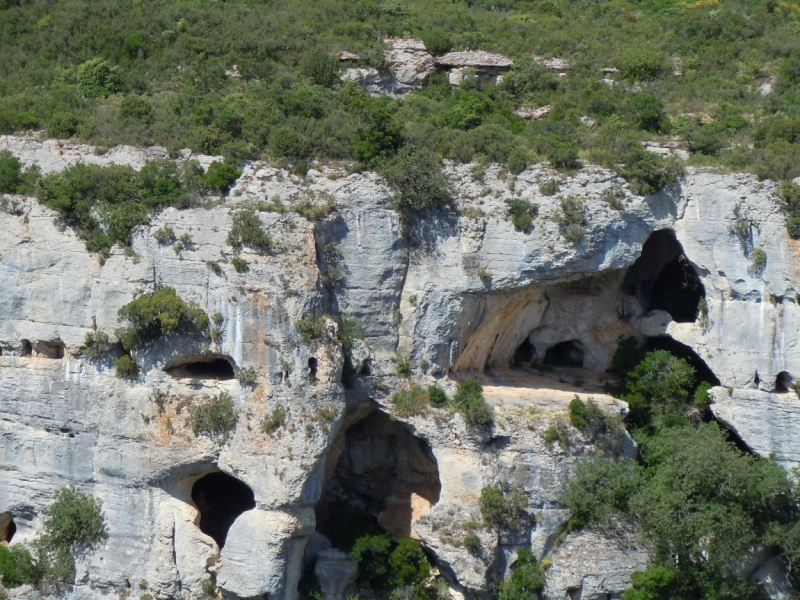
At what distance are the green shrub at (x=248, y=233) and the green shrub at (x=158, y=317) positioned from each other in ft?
6.75

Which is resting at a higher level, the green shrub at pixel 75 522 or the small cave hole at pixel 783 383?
the small cave hole at pixel 783 383

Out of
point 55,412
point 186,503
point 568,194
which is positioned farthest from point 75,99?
point 568,194

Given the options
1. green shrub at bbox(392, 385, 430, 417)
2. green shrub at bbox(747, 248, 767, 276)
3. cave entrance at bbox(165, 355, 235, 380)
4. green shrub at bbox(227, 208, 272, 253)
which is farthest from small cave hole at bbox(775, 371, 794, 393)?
cave entrance at bbox(165, 355, 235, 380)

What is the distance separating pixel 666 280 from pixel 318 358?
492 inches

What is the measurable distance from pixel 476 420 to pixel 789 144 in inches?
498

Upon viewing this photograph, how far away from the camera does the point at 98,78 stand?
38156 mm

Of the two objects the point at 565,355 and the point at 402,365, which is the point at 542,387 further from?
the point at 402,365

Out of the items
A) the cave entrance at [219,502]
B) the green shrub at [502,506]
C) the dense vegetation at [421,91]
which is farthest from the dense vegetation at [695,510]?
the cave entrance at [219,502]

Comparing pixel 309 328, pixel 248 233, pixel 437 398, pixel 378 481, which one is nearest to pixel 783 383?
pixel 437 398

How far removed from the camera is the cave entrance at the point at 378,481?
32.8 metres

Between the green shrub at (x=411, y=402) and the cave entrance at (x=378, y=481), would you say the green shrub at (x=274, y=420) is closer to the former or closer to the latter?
the green shrub at (x=411, y=402)

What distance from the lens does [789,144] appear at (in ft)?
108

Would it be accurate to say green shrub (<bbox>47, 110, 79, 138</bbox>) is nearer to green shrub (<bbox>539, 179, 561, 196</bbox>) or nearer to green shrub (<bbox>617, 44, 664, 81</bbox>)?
green shrub (<bbox>539, 179, 561, 196</bbox>)

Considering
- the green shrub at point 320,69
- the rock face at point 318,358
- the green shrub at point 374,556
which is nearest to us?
the rock face at point 318,358
